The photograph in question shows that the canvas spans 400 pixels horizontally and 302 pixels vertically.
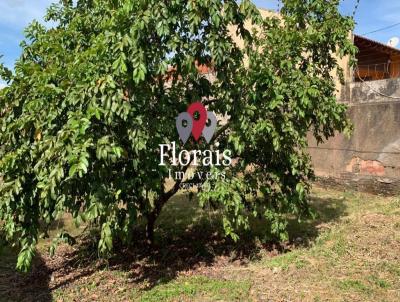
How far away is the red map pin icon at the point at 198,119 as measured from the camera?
4.70 meters

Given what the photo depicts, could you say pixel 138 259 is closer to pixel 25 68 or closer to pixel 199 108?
pixel 199 108

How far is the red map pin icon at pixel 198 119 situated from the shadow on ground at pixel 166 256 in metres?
1.81

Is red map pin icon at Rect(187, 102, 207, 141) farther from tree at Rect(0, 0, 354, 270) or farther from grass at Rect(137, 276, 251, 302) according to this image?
grass at Rect(137, 276, 251, 302)

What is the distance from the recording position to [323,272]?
461 cm

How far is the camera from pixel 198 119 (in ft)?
15.8

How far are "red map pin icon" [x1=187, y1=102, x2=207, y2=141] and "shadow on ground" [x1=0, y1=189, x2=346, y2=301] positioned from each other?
1805 mm

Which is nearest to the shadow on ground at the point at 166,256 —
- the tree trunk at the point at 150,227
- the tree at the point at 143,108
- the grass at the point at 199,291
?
the tree trunk at the point at 150,227

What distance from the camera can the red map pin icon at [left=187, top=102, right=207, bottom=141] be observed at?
4703mm
